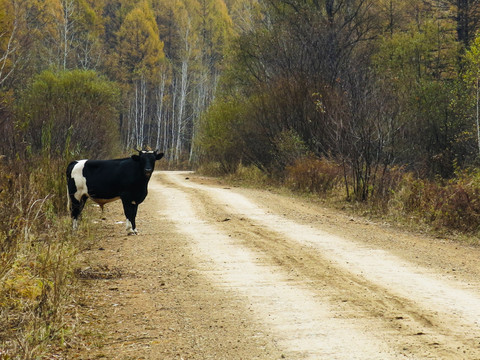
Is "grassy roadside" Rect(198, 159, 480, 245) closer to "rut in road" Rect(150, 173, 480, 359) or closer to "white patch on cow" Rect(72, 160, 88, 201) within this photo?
"rut in road" Rect(150, 173, 480, 359)

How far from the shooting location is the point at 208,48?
223ft

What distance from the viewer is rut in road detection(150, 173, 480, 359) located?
16.7 feet

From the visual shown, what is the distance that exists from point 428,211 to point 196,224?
572 cm

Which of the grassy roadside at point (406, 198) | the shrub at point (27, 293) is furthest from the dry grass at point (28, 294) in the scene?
the grassy roadside at point (406, 198)

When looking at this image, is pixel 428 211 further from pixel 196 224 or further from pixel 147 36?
pixel 147 36

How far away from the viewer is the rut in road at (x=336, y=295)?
16.7 feet

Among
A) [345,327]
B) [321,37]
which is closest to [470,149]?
[321,37]

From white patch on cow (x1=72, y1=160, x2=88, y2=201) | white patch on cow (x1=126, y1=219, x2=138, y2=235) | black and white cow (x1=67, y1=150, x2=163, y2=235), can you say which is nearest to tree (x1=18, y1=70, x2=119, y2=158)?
white patch on cow (x1=72, y1=160, x2=88, y2=201)

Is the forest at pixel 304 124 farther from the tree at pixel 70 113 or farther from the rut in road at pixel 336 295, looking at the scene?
the rut in road at pixel 336 295

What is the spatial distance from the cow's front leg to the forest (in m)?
1.46

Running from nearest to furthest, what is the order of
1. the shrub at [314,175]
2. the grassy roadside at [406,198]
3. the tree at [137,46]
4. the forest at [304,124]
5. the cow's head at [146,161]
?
the forest at [304,124]
the cow's head at [146,161]
the grassy roadside at [406,198]
the shrub at [314,175]
the tree at [137,46]

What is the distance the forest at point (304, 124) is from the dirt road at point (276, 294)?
71 cm

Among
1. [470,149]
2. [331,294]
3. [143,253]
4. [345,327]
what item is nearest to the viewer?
[345,327]

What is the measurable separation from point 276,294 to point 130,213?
5384 millimetres
